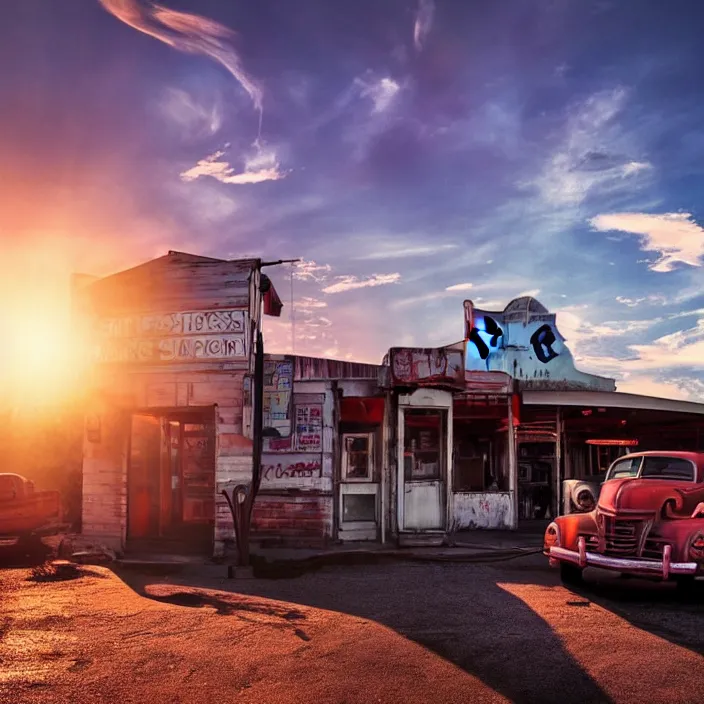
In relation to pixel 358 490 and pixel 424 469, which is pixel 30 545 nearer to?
pixel 358 490

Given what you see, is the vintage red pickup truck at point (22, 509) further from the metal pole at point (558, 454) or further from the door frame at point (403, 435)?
the metal pole at point (558, 454)

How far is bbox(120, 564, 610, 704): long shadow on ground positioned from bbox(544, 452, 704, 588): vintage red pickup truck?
47.1 inches

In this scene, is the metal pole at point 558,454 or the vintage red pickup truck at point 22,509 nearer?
the vintage red pickup truck at point 22,509

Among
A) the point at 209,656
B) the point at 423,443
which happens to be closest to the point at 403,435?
the point at 423,443

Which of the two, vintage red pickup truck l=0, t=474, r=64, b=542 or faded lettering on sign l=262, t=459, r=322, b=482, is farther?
faded lettering on sign l=262, t=459, r=322, b=482

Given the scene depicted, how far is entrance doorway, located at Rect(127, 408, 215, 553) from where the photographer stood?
14.7 metres

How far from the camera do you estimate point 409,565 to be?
41.8 ft

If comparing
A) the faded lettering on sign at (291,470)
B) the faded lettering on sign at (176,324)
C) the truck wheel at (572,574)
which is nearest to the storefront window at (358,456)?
the faded lettering on sign at (291,470)

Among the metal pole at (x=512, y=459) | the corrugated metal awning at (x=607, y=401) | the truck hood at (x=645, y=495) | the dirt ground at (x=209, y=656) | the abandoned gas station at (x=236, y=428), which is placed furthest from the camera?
the corrugated metal awning at (x=607, y=401)

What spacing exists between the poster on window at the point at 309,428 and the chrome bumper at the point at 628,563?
5836mm

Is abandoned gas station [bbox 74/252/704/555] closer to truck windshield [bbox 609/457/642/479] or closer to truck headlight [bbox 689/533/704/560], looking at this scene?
truck windshield [bbox 609/457/642/479]

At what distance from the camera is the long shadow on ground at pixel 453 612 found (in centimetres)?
608

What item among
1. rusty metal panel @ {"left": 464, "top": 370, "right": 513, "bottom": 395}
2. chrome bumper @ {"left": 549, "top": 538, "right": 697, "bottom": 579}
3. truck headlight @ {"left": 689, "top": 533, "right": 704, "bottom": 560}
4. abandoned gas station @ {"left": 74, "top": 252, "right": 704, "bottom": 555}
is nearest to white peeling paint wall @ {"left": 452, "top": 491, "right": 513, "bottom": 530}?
abandoned gas station @ {"left": 74, "top": 252, "right": 704, "bottom": 555}

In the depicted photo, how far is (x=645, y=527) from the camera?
964 centimetres
